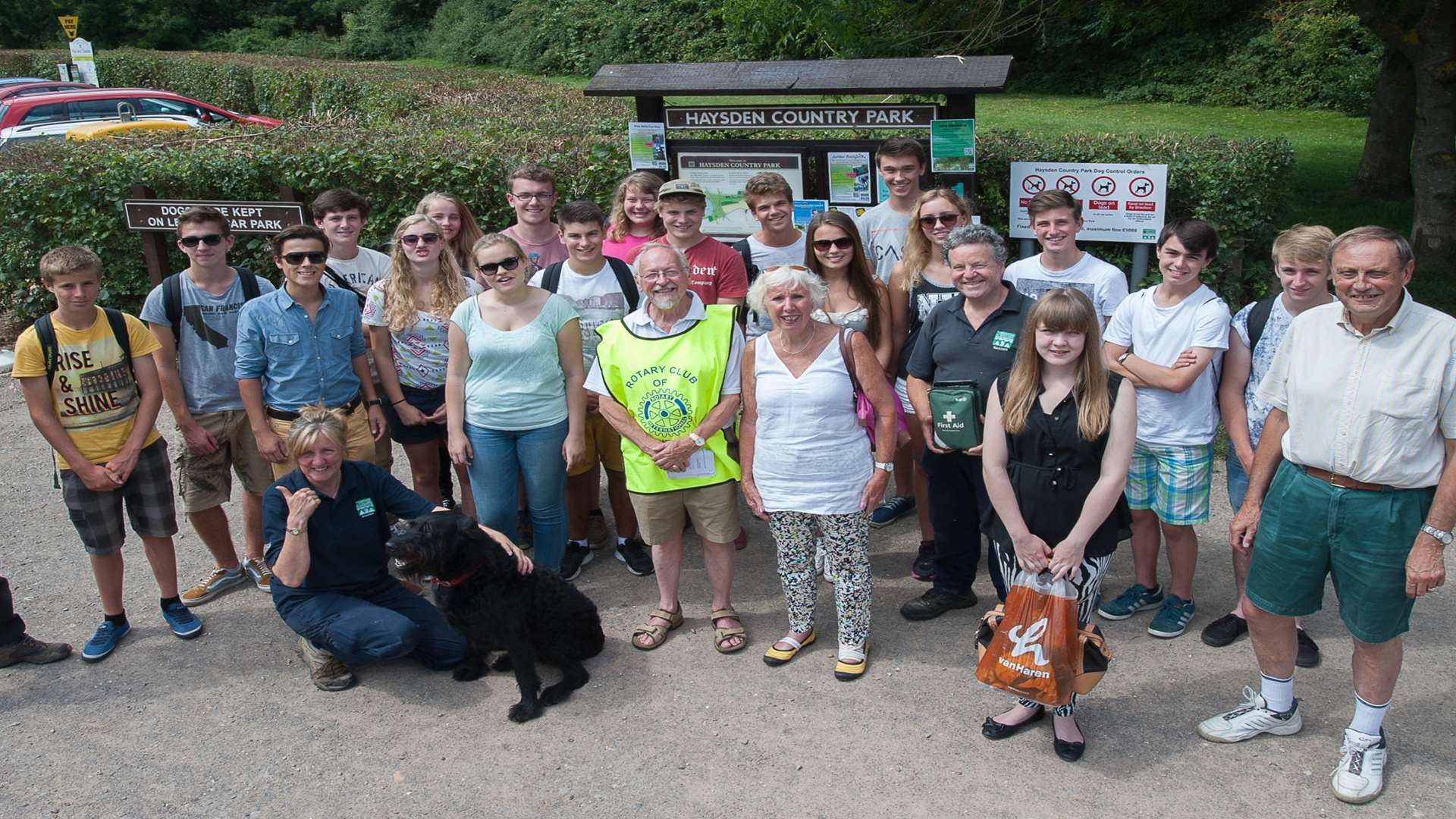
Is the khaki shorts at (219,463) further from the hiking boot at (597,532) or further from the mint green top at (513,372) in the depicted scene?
the hiking boot at (597,532)

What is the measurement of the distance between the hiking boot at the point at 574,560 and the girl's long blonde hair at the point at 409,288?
51.5 inches

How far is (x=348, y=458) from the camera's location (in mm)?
5070

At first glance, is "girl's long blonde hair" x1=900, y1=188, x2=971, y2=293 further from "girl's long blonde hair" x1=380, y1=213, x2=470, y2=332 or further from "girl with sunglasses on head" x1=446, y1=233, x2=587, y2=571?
"girl's long blonde hair" x1=380, y1=213, x2=470, y2=332

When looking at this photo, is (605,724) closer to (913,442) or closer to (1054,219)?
(913,442)

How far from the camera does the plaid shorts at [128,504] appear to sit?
15.2 ft

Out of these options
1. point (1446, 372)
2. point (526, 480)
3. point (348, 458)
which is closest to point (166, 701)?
point (348, 458)

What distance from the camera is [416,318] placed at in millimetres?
5180

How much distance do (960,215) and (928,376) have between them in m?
0.92

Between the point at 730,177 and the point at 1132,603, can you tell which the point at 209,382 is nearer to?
the point at 730,177

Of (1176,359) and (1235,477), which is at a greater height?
(1176,359)

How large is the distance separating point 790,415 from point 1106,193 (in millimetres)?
3437

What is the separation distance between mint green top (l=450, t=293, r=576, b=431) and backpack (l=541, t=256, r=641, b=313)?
52cm

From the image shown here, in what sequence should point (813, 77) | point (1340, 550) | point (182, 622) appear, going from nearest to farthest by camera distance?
point (1340, 550) < point (182, 622) < point (813, 77)

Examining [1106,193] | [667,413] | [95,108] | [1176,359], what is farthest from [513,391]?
[95,108]
